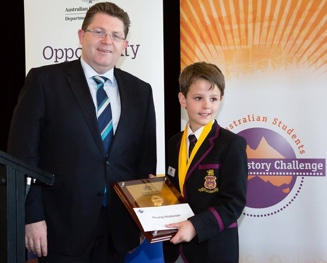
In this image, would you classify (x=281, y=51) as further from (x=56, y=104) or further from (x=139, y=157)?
(x=56, y=104)

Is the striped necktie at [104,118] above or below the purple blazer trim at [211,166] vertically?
above

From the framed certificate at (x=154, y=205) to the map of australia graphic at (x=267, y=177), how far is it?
4.35ft

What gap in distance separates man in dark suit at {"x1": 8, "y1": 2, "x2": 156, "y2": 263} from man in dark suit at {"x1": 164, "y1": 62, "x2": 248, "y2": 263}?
318 mm

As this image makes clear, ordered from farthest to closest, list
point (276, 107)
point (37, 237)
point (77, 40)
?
1. point (77, 40)
2. point (276, 107)
3. point (37, 237)

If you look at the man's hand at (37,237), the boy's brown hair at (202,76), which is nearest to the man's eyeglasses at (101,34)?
the boy's brown hair at (202,76)

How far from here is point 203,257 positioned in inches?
85.1

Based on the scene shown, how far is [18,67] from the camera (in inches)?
157

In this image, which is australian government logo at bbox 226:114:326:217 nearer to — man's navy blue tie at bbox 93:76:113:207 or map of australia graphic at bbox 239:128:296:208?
map of australia graphic at bbox 239:128:296:208

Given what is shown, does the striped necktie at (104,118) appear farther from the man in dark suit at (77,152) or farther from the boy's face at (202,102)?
the boy's face at (202,102)

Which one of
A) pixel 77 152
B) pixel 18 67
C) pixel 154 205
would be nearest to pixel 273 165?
pixel 154 205

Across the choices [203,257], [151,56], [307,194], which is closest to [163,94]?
[151,56]

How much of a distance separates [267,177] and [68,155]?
1.78 meters

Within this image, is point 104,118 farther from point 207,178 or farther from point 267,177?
point 267,177

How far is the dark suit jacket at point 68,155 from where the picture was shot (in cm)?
212
